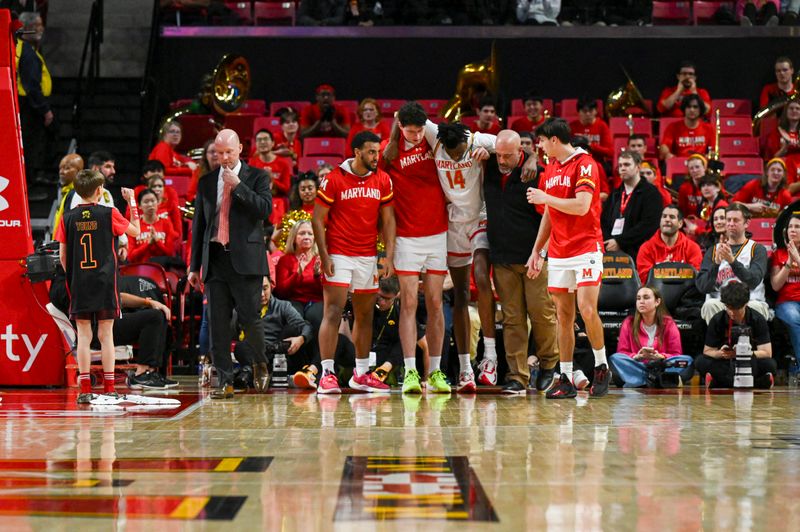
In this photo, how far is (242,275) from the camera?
752cm

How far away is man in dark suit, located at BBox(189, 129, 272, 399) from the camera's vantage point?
746cm

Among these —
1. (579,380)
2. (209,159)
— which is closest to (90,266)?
(209,159)

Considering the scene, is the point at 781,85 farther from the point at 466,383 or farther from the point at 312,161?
the point at 466,383

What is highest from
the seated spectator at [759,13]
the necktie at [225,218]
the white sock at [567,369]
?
the seated spectator at [759,13]

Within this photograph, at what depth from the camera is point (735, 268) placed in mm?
9422

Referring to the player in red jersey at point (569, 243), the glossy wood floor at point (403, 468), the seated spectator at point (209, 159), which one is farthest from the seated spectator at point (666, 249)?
the seated spectator at point (209, 159)

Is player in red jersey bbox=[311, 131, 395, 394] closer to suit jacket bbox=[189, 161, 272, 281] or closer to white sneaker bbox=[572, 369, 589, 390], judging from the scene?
suit jacket bbox=[189, 161, 272, 281]

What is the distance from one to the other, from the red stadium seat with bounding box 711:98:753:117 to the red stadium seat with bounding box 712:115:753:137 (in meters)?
0.87

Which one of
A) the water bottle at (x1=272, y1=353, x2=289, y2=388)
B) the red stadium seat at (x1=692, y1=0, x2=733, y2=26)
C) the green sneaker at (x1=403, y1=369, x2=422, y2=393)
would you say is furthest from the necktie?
the red stadium seat at (x1=692, y1=0, x2=733, y2=26)

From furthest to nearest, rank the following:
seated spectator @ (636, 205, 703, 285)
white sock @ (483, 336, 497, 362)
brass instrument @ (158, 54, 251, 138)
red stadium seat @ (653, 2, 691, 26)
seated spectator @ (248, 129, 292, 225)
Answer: red stadium seat @ (653, 2, 691, 26) < brass instrument @ (158, 54, 251, 138) < seated spectator @ (248, 129, 292, 225) < seated spectator @ (636, 205, 703, 285) < white sock @ (483, 336, 497, 362)

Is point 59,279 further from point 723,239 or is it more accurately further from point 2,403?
point 723,239

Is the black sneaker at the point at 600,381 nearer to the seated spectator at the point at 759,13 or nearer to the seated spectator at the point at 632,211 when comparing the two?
the seated spectator at the point at 632,211

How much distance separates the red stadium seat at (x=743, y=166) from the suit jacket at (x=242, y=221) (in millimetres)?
7858

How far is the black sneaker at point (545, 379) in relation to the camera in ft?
26.5
